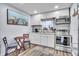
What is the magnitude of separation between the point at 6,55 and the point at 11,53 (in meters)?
0.11

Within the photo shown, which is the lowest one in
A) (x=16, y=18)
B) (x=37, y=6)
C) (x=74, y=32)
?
(x=74, y=32)

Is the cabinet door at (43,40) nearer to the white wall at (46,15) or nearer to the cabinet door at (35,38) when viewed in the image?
the cabinet door at (35,38)

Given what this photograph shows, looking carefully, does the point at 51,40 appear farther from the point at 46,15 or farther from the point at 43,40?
the point at 46,15

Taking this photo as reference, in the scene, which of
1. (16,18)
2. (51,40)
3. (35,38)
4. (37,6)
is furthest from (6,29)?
(51,40)

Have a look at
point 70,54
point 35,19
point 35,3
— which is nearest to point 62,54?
point 70,54

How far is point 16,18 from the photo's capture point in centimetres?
164

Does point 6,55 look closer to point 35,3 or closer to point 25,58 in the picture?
point 25,58

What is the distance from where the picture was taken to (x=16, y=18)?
5.39ft

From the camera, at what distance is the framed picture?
5.15ft

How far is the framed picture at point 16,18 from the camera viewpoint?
5.15 ft

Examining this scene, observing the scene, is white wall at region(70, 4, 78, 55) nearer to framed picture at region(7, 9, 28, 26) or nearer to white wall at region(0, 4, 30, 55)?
framed picture at region(7, 9, 28, 26)

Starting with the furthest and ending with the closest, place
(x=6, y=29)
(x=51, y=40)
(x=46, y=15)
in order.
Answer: (x=51, y=40), (x=46, y=15), (x=6, y=29)

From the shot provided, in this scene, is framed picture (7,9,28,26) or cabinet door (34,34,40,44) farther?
cabinet door (34,34,40,44)

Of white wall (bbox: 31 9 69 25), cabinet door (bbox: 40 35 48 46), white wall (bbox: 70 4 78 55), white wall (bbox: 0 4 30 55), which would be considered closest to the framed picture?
white wall (bbox: 0 4 30 55)
